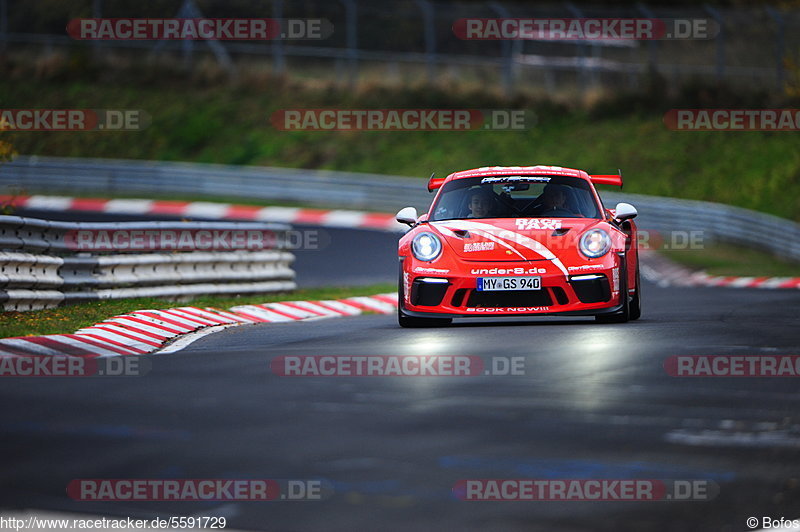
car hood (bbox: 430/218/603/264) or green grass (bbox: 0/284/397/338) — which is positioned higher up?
car hood (bbox: 430/218/603/264)

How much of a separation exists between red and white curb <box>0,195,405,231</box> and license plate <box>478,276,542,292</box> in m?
19.2

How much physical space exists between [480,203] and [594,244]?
1.31m

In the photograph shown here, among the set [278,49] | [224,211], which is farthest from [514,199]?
[278,49]

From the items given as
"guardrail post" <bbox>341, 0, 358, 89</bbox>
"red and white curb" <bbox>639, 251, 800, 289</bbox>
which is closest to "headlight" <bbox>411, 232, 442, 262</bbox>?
"red and white curb" <bbox>639, 251, 800, 289</bbox>

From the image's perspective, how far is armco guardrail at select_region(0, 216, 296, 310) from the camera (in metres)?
13.0

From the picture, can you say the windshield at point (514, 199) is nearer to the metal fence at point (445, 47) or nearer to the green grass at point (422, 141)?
Result: the green grass at point (422, 141)

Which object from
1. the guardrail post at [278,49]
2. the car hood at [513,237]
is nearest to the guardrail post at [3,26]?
the guardrail post at [278,49]

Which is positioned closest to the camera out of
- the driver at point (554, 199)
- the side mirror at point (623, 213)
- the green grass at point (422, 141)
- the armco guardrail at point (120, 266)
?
the side mirror at point (623, 213)

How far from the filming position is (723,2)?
54.3 metres

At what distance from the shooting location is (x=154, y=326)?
12.2 m

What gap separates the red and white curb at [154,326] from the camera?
10.3 m

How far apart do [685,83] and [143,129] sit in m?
16.5

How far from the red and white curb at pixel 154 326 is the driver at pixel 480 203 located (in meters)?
2.52

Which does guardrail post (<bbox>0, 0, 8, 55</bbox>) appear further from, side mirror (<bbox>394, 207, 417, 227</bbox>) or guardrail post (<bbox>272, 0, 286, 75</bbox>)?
side mirror (<bbox>394, 207, 417, 227</bbox>)
